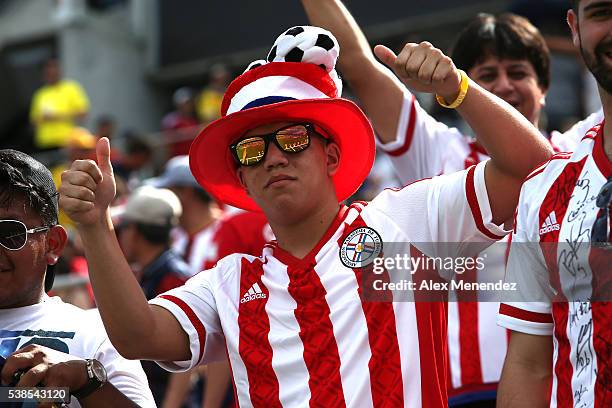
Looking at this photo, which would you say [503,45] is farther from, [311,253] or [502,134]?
[311,253]

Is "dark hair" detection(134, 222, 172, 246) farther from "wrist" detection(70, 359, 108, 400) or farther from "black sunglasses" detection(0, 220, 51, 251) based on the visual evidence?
"wrist" detection(70, 359, 108, 400)

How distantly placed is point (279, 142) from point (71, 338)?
3.08ft

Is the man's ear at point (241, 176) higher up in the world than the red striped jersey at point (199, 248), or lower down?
higher up

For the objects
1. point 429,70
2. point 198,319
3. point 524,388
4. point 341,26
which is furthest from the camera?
point 341,26

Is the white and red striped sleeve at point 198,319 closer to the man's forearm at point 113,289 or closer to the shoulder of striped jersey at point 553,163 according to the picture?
the man's forearm at point 113,289

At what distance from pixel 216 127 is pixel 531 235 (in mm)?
1183

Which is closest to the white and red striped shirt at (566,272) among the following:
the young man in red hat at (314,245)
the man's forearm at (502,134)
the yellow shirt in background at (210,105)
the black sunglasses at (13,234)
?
the man's forearm at (502,134)

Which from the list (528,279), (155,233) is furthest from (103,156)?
(155,233)

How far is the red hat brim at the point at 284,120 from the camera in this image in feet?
11.8

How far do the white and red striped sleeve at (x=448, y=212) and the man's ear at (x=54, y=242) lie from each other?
112cm

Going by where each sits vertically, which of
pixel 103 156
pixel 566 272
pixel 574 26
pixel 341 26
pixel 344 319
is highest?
pixel 341 26

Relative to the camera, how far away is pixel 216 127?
146 inches

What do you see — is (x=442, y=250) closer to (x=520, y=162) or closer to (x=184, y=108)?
(x=520, y=162)

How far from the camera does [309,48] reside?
370 cm
